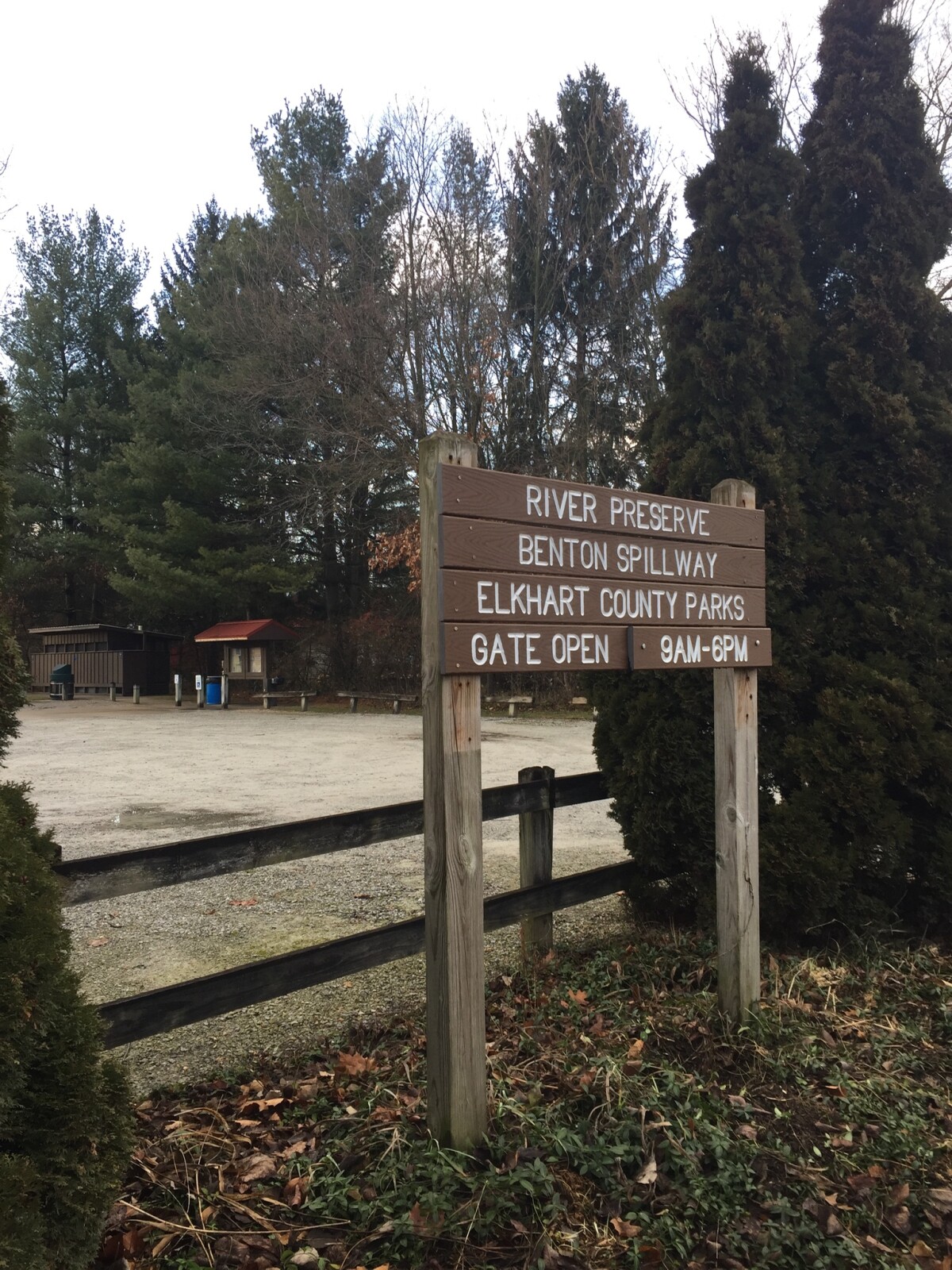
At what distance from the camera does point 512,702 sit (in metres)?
21.0

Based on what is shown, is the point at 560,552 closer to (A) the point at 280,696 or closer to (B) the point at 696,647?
(B) the point at 696,647

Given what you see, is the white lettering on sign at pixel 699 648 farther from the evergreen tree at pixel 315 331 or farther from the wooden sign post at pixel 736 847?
the evergreen tree at pixel 315 331

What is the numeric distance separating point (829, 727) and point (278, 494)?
93.9ft

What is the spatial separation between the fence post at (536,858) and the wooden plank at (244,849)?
0.06m

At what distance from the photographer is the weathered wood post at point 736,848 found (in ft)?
12.2

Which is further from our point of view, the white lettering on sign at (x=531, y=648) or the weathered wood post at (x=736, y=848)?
the weathered wood post at (x=736, y=848)

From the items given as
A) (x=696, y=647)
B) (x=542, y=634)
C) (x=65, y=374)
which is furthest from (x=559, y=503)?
(x=65, y=374)

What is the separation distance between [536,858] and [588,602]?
185cm

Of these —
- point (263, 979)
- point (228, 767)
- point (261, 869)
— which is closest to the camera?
point (263, 979)

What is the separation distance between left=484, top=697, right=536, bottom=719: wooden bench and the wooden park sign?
16.8 m

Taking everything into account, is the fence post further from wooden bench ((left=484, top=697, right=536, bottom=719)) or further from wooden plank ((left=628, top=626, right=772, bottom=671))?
wooden bench ((left=484, top=697, right=536, bottom=719))

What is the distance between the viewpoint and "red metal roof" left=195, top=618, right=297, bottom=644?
26.5 metres

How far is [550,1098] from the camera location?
305cm

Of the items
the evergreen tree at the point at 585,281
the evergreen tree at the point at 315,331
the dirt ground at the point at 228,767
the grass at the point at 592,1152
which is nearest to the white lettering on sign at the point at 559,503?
the grass at the point at 592,1152
